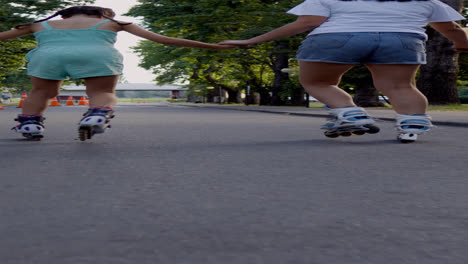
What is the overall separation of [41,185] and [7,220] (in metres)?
1.10

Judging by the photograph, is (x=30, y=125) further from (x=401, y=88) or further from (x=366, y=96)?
(x=366, y=96)

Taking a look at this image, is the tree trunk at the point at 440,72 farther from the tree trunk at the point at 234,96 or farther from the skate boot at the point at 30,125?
the tree trunk at the point at 234,96

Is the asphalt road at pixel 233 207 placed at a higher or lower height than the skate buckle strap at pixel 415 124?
lower

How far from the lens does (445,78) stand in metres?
22.0

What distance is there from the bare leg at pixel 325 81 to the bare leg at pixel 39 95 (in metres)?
2.81

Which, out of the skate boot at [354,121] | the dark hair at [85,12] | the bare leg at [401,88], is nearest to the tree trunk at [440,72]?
the bare leg at [401,88]

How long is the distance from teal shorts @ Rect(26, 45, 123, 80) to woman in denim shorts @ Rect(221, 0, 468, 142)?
131 centimetres

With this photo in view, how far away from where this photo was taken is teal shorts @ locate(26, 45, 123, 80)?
6.48m

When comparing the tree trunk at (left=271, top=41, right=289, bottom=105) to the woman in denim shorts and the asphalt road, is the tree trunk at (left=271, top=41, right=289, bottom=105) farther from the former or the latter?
the asphalt road

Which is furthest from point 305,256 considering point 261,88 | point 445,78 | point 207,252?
point 261,88

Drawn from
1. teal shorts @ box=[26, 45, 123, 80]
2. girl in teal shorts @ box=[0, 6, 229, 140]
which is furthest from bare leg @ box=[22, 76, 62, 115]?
teal shorts @ box=[26, 45, 123, 80]

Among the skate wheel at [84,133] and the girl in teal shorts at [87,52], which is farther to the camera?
the skate wheel at [84,133]

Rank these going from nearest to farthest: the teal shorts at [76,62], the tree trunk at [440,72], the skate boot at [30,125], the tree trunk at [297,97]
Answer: the teal shorts at [76,62]
the skate boot at [30,125]
the tree trunk at [440,72]
the tree trunk at [297,97]

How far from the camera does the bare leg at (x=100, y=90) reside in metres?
6.59
